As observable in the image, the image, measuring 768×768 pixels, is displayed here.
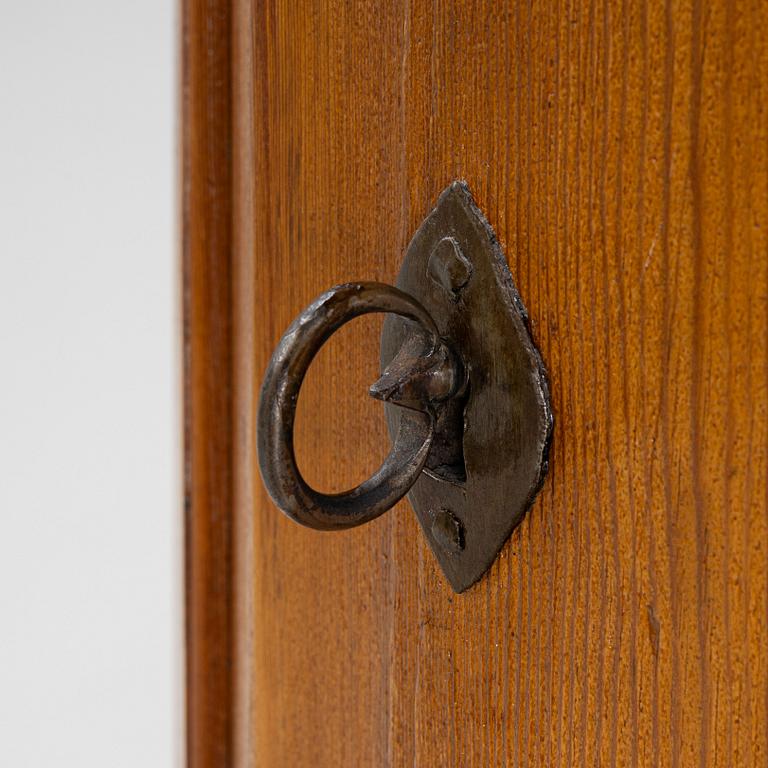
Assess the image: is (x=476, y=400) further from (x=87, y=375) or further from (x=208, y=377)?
(x=87, y=375)

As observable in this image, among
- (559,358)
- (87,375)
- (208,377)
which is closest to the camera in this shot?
(559,358)

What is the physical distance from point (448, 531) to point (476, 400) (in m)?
0.05

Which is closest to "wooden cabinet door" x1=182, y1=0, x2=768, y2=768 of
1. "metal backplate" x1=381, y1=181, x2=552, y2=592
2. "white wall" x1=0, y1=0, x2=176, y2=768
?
"metal backplate" x1=381, y1=181, x2=552, y2=592

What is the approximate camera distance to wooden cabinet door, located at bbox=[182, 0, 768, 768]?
18 centimetres

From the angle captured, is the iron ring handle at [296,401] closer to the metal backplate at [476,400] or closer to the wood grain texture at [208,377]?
the metal backplate at [476,400]

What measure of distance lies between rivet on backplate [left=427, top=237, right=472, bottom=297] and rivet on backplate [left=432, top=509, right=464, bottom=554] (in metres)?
0.07

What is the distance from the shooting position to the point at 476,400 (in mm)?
252

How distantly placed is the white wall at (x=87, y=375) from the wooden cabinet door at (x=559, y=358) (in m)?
0.26

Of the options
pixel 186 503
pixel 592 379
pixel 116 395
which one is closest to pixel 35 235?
pixel 116 395

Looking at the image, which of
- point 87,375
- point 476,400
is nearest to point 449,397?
point 476,400

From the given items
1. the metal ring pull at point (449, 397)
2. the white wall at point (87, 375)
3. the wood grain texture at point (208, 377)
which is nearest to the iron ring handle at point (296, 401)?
the metal ring pull at point (449, 397)

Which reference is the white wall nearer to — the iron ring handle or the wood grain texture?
the wood grain texture

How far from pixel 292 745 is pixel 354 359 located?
218 millimetres

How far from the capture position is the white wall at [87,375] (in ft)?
2.12
